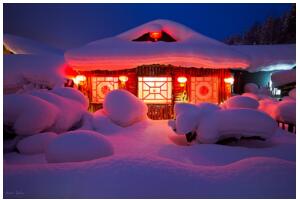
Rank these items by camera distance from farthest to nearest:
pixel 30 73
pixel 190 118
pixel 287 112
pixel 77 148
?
pixel 30 73 < pixel 287 112 < pixel 190 118 < pixel 77 148

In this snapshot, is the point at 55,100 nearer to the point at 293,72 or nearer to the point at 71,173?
the point at 71,173

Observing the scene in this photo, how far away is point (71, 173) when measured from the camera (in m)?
3.48

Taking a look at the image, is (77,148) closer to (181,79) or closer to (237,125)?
(237,125)

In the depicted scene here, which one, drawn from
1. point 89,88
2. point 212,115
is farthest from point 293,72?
point 89,88

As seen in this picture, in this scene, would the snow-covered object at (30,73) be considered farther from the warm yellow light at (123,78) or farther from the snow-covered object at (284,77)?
the snow-covered object at (284,77)

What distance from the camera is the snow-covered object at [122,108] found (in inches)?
368

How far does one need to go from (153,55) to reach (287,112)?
5963 mm

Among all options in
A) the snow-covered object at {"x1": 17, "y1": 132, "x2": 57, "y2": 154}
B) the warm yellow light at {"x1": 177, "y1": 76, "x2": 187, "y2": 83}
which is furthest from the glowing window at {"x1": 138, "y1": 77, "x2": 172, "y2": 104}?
the snow-covered object at {"x1": 17, "y1": 132, "x2": 57, "y2": 154}

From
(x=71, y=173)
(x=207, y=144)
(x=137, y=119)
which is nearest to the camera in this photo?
(x=71, y=173)

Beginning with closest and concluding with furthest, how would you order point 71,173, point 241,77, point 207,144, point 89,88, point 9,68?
point 71,173 → point 207,144 → point 9,68 → point 89,88 → point 241,77

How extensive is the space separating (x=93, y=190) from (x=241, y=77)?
57.9 ft

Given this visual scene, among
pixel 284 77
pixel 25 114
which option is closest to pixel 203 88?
pixel 284 77

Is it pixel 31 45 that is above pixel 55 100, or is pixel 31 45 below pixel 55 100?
above

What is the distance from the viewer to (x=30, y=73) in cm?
1264
